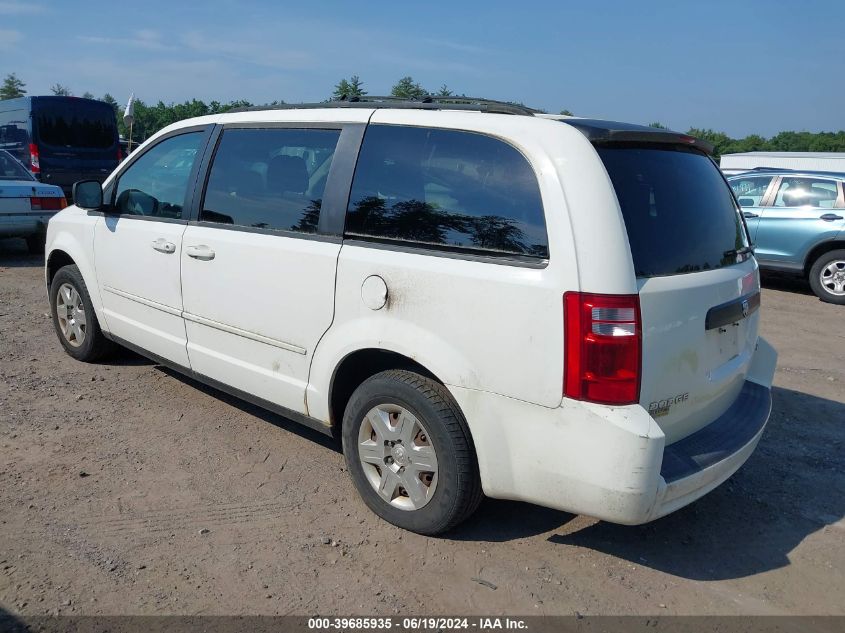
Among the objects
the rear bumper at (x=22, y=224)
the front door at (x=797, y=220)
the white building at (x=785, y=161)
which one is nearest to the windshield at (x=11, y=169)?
the rear bumper at (x=22, y=224)

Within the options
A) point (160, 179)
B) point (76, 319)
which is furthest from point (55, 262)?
point (160, 179)

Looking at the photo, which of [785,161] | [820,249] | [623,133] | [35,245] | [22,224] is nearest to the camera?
[623,133]

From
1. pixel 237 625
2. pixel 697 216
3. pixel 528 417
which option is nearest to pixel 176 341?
pixel 237 625

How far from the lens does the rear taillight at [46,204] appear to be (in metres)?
10.2

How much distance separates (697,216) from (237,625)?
2.57 meters

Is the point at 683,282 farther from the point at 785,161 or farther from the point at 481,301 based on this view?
the point at 785,161

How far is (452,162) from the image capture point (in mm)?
3186

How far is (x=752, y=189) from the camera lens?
10836 millimetres

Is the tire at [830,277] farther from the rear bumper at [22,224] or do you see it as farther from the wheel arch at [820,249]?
the rear bumper at [22,224]

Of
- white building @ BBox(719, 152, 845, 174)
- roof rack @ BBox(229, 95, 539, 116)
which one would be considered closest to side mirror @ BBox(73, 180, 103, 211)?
roof rack @ BBox(229, 95, 539, 116)

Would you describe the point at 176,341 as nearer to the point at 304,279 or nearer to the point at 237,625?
the point at 304,279

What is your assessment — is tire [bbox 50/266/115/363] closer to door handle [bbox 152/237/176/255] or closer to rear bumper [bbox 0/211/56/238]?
door handle [bbox 152/237/176/255]

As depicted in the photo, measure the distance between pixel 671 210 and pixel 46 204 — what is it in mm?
9781

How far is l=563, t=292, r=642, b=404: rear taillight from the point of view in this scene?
8.83 feet
